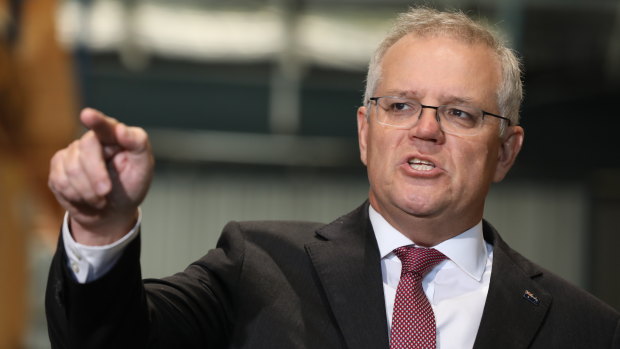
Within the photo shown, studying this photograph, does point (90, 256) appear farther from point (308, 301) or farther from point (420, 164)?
point (420, 164)

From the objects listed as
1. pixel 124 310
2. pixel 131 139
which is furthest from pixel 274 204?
pixel 131 139

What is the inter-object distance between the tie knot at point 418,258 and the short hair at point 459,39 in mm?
323

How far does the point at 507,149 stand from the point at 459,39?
273 millimetres

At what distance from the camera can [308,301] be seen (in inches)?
69.8

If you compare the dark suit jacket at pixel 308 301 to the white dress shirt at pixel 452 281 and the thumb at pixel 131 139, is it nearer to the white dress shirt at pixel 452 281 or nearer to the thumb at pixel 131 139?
the white dress shirt at pixel 452 281

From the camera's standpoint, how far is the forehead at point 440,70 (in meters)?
1.89

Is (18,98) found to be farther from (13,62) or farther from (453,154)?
(453,154)

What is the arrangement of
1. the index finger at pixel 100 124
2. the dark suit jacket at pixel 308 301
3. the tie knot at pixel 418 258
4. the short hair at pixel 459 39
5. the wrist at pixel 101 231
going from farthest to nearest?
the short hair at pixel 459 39, the tie knot at pixel 418 258, the dark suit jacket at pixel 308 301, the wrist at pixel 101 231, the index finger at pixel 100 124

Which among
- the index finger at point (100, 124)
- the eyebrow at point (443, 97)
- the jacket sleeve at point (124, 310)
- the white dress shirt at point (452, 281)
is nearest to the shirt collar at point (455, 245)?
the white dress shirt at point (452, 281)

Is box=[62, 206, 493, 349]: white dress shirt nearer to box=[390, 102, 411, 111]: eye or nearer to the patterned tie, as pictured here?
the patterned tie

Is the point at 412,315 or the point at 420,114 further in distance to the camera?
the point at 420,114

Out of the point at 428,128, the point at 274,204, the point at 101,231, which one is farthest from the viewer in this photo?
the point at 274,204

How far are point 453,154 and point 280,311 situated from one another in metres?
0.45

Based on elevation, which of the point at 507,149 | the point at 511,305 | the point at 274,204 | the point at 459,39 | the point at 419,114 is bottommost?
the point at 274,204
